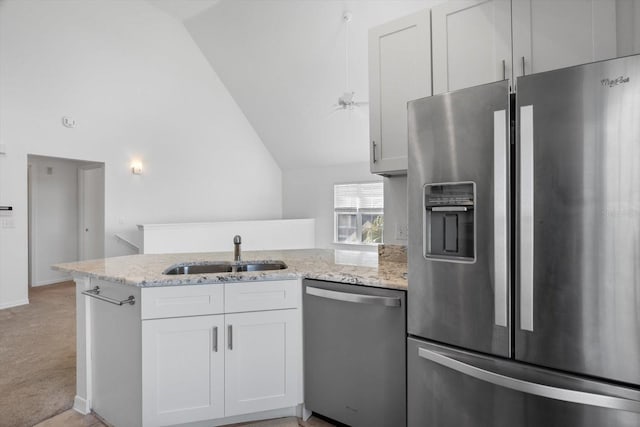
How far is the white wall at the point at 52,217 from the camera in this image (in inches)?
242

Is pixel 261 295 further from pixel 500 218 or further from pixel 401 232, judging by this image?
pixel 500 218

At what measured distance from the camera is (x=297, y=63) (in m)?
6.31

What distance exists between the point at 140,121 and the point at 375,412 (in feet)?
20.6

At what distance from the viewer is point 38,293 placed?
5.65m

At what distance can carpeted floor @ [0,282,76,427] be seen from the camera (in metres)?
2.29

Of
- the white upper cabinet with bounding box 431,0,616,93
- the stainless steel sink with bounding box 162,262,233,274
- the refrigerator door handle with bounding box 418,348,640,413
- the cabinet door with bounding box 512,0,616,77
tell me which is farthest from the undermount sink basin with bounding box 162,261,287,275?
the cabinet door with bounding box 512,0,616,77

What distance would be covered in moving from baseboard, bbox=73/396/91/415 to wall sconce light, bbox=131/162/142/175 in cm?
477

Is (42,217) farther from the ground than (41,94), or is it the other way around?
(41,94)

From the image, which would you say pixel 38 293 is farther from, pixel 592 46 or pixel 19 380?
pixel 592 46

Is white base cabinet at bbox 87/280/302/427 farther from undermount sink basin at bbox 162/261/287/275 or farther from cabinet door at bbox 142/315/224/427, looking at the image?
undermount sink basin at bbox 162/261/287/275

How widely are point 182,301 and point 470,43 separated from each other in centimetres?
206

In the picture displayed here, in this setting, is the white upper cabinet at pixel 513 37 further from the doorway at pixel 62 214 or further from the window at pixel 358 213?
the doorway at pixel 62 214

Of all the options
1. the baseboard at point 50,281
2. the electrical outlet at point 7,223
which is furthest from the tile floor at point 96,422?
the baseboard at point 50,281

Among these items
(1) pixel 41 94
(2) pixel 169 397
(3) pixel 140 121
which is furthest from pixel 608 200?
(3) pixel 140 121
